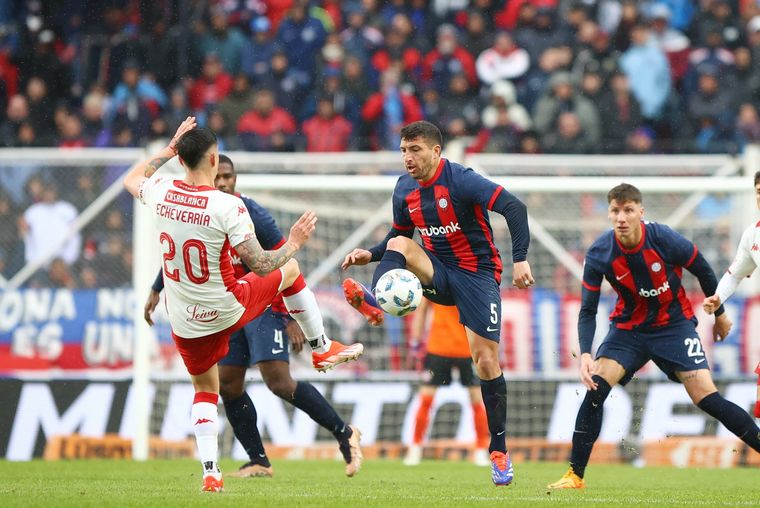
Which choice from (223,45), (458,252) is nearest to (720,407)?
(458,252)

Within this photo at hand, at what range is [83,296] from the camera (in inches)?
554

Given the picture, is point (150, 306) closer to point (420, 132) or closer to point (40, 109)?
point (420, 132)

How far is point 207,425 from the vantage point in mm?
8227

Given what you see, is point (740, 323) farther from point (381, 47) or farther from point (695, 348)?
point (381, 47)

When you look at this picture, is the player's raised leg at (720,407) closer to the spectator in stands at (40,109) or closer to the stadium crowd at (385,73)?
the stadium crowd at (385,73)

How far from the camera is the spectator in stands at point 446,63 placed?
18.0 meters

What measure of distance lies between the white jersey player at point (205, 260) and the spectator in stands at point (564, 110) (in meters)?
9.14

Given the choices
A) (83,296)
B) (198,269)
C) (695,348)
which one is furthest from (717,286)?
(83,296)

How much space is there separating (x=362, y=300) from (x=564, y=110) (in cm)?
906

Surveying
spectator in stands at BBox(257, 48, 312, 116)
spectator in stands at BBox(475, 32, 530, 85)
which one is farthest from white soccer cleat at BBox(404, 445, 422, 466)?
spectator in stands at BBox(475, 32, 530, 85)

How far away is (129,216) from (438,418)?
439 cm

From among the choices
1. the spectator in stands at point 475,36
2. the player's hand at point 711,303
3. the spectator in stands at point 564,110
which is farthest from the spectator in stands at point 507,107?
the player's hand at point 711,303

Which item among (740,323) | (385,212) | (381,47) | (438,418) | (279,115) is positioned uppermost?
(381,47)

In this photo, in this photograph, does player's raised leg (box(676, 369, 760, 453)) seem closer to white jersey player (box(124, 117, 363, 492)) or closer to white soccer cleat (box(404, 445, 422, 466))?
white jersey player (box(124, 117, 363, 492))
